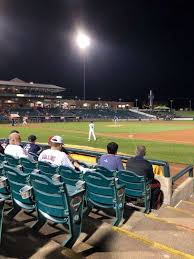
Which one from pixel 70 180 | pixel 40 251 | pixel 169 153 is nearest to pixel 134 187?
pixel 70 180

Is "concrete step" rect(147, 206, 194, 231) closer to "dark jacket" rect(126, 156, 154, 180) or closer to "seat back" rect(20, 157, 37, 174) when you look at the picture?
"dark jacket" rect(126, 156, 154, 180)

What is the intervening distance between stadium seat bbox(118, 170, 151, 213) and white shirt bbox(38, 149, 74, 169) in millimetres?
1153

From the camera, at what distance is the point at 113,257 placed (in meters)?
3.41

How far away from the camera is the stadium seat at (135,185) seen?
568cm

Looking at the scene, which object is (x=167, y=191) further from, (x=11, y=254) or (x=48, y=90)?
(x=48, y=90)

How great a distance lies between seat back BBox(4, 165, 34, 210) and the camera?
4367 mm

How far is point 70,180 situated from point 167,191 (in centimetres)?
292

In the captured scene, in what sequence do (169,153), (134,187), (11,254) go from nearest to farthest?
(11,254) < (134,187) < (169,153)

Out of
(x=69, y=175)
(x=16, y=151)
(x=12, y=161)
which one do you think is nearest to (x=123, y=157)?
(x=16, y=151)

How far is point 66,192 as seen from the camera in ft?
12.1

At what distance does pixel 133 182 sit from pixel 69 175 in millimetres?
1214

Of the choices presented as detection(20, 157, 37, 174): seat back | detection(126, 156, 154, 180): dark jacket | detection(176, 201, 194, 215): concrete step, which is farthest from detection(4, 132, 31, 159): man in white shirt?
detection(176, 201, 194, 215): concrete step

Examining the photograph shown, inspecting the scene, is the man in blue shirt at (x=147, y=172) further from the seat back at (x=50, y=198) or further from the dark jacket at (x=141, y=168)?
the seat back at (x=50, y=198)

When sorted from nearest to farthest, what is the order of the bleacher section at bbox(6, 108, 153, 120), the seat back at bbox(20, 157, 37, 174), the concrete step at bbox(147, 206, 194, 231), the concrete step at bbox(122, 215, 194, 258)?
the concrete step at bbox(122, 215, 194, 258) → the concrete step at bbox(147, 206, 194, 231) → the seat back at bbox(20, 157, 37, 174) → the bleacher section at bbox(6, 108, 153, 120)
